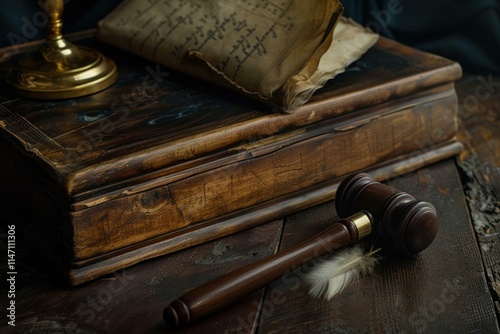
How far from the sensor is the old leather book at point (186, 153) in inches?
50.2

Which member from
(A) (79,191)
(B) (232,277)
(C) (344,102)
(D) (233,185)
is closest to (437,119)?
(C) (344,102)

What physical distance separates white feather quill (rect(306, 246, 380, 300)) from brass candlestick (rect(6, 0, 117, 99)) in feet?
1.91

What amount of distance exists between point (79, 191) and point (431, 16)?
1.21m

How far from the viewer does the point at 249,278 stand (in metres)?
1.19

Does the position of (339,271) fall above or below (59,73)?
below

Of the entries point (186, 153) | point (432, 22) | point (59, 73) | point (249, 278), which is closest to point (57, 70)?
point (59, 73)

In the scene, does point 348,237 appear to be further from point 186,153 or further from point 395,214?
point 186,153

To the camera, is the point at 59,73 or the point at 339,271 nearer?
the point at 339,271

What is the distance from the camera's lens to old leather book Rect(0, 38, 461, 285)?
128 centimetres

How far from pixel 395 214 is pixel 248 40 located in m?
0.49

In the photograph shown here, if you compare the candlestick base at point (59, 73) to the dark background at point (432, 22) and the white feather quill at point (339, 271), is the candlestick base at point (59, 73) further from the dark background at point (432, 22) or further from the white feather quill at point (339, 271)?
the white feather quill at point (339, 271)

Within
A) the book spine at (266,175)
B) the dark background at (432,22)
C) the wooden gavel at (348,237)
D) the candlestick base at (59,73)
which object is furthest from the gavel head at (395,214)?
the dark background at (432,22)

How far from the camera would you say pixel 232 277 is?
3.88ft

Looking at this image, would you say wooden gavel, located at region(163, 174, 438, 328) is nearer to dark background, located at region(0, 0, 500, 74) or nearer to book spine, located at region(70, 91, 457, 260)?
book spine, located at region(70, 91, 457, 260)
